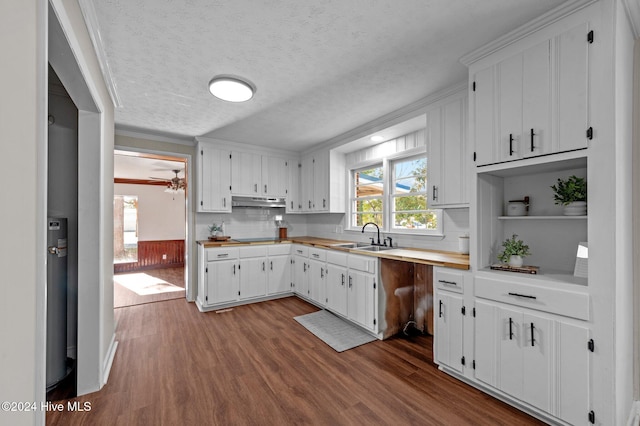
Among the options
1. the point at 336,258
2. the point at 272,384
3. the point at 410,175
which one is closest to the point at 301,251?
the point at 336,258

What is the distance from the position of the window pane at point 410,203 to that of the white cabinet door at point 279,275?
194cm

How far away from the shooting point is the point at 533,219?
2.20 m

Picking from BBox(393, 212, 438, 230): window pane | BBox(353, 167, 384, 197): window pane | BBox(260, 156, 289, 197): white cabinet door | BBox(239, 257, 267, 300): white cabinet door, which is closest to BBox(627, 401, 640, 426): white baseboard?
BBox(393, 212, 438, 230): window pane

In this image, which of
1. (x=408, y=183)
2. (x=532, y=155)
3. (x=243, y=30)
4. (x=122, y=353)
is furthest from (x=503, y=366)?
(x=122, y=353)

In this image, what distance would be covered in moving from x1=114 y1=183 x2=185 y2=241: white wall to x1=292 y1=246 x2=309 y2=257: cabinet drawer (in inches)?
192

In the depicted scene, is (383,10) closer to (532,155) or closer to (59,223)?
(532,155)

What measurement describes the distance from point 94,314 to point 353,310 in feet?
8.01

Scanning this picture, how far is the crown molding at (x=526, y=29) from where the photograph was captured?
1.63 meters

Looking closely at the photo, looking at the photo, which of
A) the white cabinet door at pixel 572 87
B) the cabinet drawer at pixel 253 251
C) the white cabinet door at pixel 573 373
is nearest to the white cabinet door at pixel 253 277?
the cabinet drawer at pixel 253 251

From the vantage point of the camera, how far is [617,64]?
155cm

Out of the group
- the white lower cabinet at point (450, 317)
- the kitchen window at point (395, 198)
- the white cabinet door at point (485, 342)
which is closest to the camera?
the white cabinet door at point (485, 342)

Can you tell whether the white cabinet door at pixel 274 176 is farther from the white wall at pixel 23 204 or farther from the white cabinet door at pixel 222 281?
the white wall at pixel 23 204

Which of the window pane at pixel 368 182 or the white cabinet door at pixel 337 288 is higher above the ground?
the window pane at pixel 368 182

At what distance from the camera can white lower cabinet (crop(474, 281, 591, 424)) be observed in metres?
1.63
